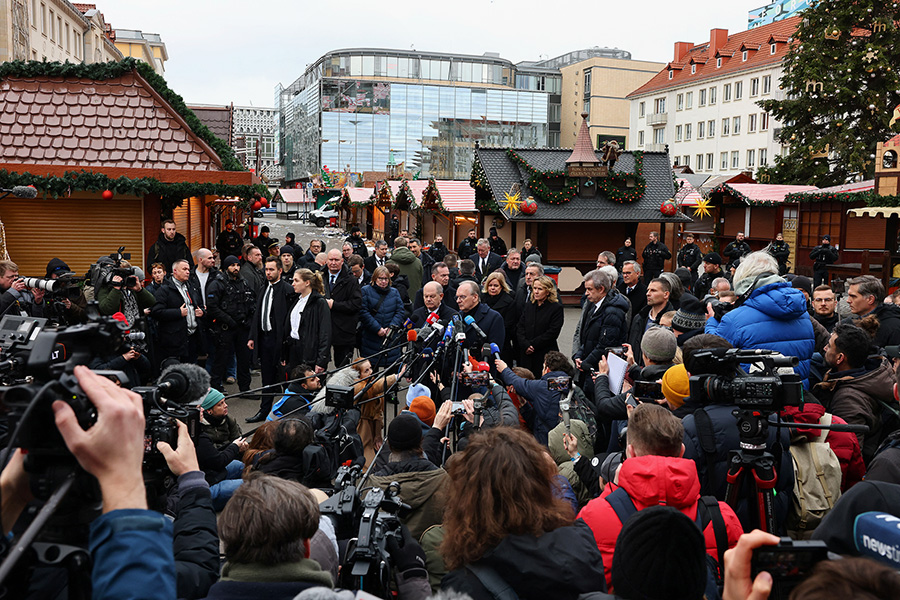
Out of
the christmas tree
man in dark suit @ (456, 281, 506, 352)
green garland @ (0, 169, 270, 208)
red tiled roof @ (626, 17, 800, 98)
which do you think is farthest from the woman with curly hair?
red tiled roof @ (626, 17, 800, 98)

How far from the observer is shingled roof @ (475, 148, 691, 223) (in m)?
19.4

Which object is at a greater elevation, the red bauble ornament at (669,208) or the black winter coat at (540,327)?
the red bauble ornament at (669,208)

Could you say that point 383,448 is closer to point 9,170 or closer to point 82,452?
point 82,452

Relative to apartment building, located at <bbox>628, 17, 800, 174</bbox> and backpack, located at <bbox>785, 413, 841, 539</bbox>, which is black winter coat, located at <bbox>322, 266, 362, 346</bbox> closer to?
backpack, located at <bbox>785, 413, 841, 539</bbox>

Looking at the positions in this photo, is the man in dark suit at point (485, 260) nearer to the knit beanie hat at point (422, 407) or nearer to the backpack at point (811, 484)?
the knit beanie hat at point (422, 407)

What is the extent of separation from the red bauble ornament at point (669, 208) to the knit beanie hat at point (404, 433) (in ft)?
55.2

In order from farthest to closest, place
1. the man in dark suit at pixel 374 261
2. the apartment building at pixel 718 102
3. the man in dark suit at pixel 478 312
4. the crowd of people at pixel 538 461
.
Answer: the apartment building at pixel 718 102 → the man in dark suit at pixel 374 261 → the man in dark suit at pixel 478 312 → the crowd of people at pixel 538 461

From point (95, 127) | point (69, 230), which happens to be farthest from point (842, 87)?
point (69, 230)

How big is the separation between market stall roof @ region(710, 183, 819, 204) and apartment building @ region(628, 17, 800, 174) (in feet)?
90.6

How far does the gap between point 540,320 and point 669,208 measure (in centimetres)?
1222

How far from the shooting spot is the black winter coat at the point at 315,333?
8188 millimetres

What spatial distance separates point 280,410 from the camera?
6250 millimetres

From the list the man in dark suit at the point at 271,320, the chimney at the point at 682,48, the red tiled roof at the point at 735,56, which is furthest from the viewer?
the chimney at the point at 682,48

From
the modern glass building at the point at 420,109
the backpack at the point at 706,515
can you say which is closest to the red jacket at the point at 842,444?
the backpack at the point at 706,515
